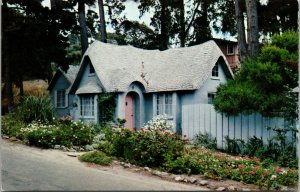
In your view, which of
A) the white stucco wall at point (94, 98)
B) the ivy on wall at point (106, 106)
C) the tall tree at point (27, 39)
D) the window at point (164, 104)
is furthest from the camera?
the white stucco wall at point (94, 98)

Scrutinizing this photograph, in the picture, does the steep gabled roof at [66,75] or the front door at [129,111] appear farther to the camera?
the steep gabled roof at [66,75]

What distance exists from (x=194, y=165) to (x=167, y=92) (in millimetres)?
9384

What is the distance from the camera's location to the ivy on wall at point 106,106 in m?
19.0

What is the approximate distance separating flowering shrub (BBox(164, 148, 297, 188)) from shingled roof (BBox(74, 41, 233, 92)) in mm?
7880

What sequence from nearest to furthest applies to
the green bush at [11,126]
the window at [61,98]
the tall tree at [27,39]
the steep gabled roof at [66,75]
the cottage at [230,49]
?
the tall tree at [27,39] < the green bush at [11,126] < the steep gabled roof at [66,75] < the window at [61,98] < the cottage at [230,49]

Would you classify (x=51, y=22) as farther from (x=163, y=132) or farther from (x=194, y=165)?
(x=194, y=165)

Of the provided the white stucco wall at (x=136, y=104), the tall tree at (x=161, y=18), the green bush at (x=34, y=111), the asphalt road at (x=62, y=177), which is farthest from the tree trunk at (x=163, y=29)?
the asphalt road at (x=62, y=177)

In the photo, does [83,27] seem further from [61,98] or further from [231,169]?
[231,169]

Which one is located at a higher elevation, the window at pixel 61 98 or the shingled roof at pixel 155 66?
the shingled roof at pixel 155 66

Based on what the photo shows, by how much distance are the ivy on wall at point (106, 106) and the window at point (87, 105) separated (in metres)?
0.74

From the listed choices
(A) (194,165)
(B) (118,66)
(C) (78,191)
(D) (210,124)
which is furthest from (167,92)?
(C) (78,191)

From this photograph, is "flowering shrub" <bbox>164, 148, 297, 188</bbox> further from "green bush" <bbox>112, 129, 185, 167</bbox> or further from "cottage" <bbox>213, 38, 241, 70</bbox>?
"cottage" <bbox>213, 38, 241, 70</bbox>

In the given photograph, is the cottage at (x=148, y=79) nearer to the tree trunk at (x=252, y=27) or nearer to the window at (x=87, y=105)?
the window at (x=87, y=105)

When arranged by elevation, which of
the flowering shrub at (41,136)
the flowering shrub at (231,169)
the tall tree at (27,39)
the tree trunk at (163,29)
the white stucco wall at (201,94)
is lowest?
the flowering shrub at (231,169)
